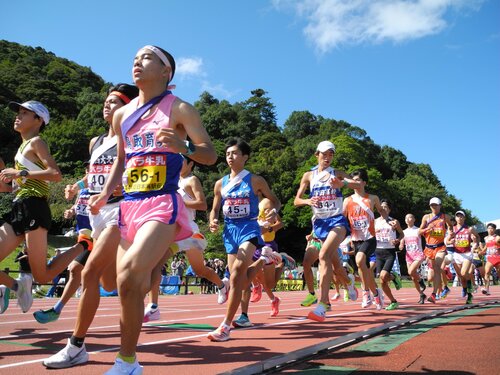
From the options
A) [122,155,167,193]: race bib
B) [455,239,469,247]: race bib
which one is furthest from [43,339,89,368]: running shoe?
[455,239,469,247]: race bib

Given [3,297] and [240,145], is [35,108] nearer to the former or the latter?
[3,297]

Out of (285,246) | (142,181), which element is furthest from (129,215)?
(285,246)

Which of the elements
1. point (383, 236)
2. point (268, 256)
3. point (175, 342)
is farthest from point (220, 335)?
point (383, 236)

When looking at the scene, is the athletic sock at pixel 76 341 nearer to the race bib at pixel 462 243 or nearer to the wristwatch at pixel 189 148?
the wristwatch at pixel 189 148

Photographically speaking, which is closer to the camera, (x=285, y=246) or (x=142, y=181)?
(x=142, y=181)

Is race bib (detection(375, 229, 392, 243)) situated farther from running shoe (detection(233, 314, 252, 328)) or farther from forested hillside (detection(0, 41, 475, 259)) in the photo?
forested hillside (detection(0, 41, 475, 259))

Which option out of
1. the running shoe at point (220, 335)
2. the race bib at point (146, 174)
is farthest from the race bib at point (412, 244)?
the race bib at point (146, 174)

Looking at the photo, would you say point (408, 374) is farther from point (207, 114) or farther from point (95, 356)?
point (207, 114)

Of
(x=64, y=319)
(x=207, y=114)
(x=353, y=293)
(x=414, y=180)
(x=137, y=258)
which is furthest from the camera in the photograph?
(x=207, y=114)

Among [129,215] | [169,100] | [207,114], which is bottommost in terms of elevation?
[129,215]

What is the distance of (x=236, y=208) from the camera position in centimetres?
619

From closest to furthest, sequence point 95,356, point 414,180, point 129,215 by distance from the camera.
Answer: point 129,215
point 95,356
point 414,180

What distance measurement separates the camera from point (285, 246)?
197ft

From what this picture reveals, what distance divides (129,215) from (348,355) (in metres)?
2.23
